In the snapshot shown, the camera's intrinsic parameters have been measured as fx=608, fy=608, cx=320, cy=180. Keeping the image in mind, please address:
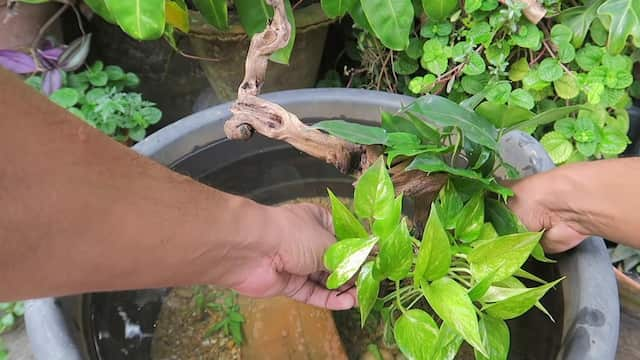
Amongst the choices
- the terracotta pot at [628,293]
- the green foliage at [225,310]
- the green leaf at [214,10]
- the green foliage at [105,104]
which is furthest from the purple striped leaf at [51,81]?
the terracotta pot at [628,293]

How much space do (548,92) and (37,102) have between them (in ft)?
2.99

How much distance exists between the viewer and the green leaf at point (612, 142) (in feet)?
3.45

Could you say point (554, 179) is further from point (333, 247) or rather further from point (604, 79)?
point (604, 79)

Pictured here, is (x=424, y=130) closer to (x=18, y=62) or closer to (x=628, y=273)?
(x=628, y=273)

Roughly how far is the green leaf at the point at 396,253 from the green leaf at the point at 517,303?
0.11 m

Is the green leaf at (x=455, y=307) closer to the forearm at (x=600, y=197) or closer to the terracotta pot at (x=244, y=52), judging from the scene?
the forearm at (x=600, y=197)

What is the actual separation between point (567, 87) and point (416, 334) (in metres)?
0.61

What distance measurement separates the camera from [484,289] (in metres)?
0.68

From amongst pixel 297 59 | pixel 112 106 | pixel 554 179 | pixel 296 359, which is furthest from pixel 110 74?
pixel 554 179

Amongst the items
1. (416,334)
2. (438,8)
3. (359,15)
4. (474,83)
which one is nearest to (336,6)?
(359,15)

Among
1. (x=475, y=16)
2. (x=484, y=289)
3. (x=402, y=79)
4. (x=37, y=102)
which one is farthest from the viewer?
(x=402, y=79)

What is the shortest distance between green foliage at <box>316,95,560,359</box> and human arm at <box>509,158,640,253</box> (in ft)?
0.10

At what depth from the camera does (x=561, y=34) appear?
3.51 feet

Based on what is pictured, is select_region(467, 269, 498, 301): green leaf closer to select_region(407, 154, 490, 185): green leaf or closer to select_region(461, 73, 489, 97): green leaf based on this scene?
select_region(407, 154, 490, 185): green leaf
